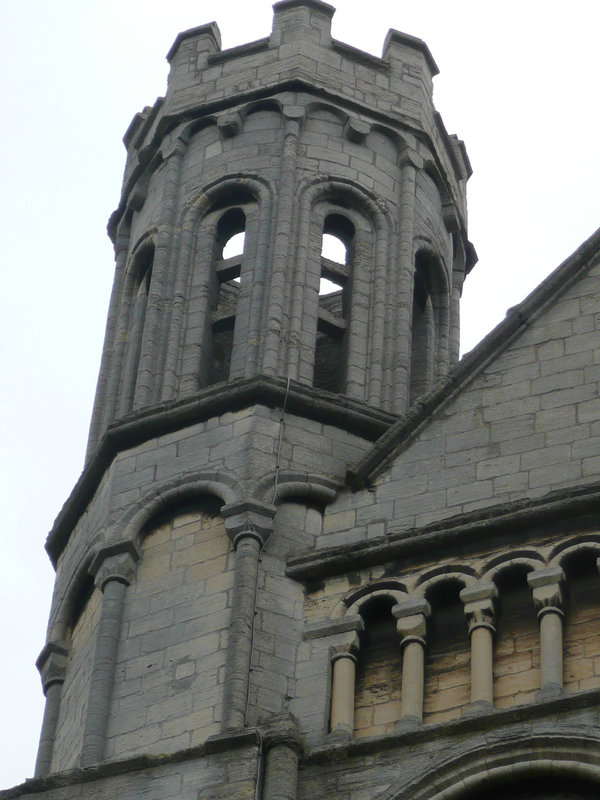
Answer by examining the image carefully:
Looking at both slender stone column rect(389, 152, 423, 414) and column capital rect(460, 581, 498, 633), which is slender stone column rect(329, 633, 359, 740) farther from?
slender stone column rect(389, 152, 423, 414)

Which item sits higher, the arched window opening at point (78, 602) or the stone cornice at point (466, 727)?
the arched window opening at point (78, 602)

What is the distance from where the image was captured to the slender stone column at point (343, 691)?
2019cm

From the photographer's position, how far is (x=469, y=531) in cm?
2128

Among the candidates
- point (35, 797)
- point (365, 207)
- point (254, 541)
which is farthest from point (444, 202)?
point (35, 797)

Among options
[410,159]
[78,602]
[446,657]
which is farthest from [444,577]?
[410,159]

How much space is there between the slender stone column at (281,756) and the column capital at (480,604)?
1.60 m

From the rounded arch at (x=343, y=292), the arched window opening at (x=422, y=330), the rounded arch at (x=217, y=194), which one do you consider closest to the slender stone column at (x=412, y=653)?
the rounded arch at (x=343, y=292)

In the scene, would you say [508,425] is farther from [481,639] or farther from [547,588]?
[481,639]

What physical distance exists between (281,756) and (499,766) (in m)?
1.61

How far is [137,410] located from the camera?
23672 mm

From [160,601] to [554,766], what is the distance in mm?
4016

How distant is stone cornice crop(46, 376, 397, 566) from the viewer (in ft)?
76.1

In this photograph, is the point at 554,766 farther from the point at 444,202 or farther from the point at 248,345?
the point at 444,202

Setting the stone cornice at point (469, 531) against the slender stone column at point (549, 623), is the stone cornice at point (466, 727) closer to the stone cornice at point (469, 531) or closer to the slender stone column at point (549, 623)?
the slender stone column at point (549, 623)
